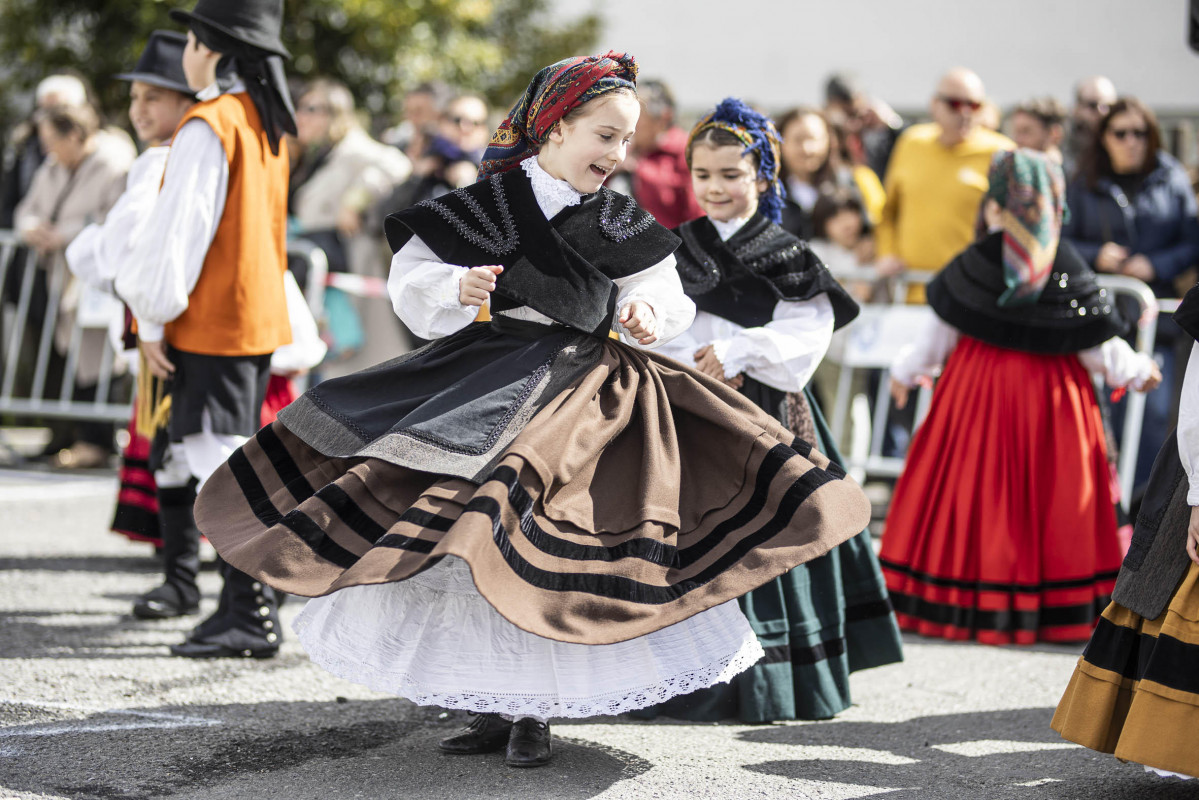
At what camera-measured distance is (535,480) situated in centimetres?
328

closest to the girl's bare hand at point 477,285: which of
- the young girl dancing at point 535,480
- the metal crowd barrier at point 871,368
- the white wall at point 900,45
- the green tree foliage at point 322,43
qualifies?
the young girl dancing at point 535,480

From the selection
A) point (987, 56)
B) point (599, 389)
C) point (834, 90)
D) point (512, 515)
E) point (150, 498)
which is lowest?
point (150, 498)

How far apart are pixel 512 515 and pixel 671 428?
543 mm

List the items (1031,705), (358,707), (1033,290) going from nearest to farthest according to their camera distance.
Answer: (358,707)
(1031,705)
(1033,290)

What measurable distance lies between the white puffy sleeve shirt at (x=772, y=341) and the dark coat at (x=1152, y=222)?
365 centimetres

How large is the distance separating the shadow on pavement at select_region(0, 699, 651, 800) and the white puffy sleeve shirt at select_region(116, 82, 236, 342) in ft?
4.55

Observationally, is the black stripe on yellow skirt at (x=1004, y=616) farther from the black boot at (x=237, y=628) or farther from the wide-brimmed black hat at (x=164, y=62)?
the wide-brimmed black hat at (x=164, y=62)

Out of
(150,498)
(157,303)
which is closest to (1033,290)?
(157,303)

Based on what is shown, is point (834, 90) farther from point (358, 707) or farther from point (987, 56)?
point (358, 707)

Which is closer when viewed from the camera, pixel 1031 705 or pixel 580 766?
pixel 580 766

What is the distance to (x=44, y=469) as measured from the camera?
8852 mm

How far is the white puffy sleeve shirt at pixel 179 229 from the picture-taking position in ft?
15.1

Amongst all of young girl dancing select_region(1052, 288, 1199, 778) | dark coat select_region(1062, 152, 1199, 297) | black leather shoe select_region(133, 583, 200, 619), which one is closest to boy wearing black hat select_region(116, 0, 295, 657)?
black leather shoe select_region(133, 583, 200, 619)

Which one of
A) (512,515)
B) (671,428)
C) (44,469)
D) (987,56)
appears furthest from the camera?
(987,56)
